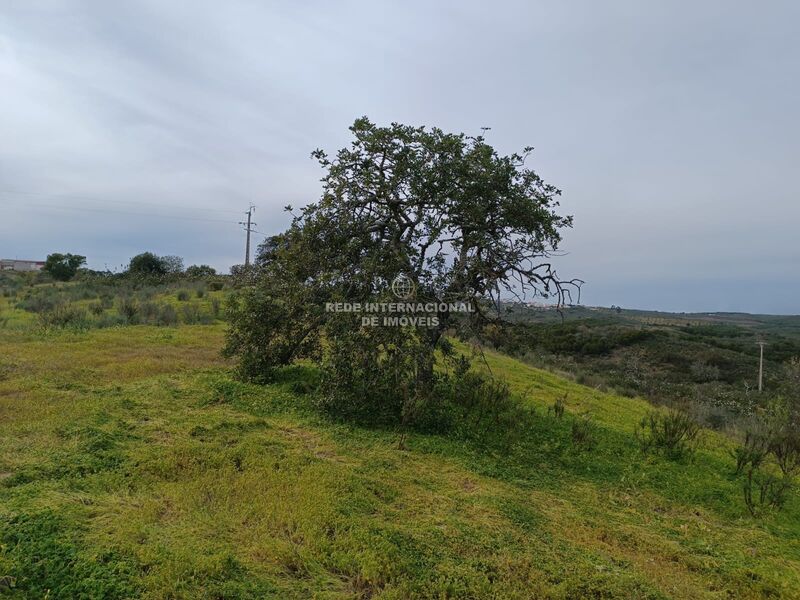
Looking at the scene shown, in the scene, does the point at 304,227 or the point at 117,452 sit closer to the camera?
the point at 117,452

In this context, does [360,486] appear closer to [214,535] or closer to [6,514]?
[214,535]

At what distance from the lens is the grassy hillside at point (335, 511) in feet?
10.1

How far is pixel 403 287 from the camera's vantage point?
6301 mm

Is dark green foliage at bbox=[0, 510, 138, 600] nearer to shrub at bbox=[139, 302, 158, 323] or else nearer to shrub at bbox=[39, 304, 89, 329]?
shrub at bbox=[39, 304, 89, 329]

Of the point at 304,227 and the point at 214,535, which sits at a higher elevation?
the point at 304,227

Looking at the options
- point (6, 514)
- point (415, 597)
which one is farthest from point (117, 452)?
point (415, 597)

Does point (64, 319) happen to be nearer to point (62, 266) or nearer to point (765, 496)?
point (765, 496)

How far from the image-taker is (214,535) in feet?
11.4

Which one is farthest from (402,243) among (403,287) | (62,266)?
(62,266)

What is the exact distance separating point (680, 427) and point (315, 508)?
18.3 feet

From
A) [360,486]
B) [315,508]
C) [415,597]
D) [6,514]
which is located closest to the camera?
[415,597]

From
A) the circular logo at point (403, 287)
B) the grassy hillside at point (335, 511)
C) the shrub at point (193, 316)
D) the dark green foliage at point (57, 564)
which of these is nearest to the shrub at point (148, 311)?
the shrub at point (193, 316)

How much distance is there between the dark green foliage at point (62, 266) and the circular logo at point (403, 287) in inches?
1403

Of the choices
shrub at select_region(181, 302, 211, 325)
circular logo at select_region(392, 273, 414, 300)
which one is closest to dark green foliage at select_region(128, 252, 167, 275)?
shrub at select_region(181, 302, 211, 325)
